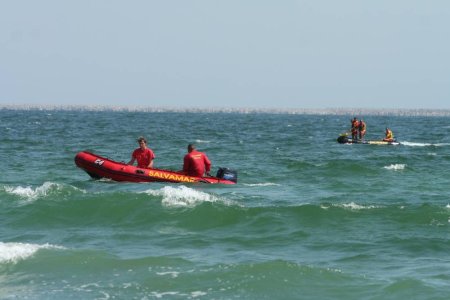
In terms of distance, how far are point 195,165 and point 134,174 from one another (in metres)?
1.67

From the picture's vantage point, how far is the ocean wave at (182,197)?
679 inches

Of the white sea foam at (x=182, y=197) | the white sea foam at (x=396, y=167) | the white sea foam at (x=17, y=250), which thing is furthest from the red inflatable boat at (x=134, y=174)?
the white sea foam at (x=17, y=250)

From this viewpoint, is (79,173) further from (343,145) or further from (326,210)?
(343,145)

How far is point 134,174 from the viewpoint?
2167 centimetres

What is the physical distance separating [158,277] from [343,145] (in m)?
33.5

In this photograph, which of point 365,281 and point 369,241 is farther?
point 369,241

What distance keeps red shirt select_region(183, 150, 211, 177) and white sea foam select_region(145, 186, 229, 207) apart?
297 centimetres

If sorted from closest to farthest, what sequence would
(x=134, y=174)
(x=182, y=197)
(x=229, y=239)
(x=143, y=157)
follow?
(x=229, y=239) → (x=182, y=197) → (x=134, y=174) → (x=143, y=157)

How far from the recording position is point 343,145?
43.6 metres

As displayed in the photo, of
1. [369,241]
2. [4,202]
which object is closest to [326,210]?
[369,241]

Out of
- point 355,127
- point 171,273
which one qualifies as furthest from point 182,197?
point 355,127

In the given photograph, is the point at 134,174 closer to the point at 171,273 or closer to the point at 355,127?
the point at 171,273

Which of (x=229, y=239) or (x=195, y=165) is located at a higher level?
(x=195, y=165)

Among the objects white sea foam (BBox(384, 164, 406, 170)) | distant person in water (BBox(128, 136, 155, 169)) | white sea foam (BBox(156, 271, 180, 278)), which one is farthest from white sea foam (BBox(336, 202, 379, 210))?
white sea foam (BBox(384, 164, 406, 170))
